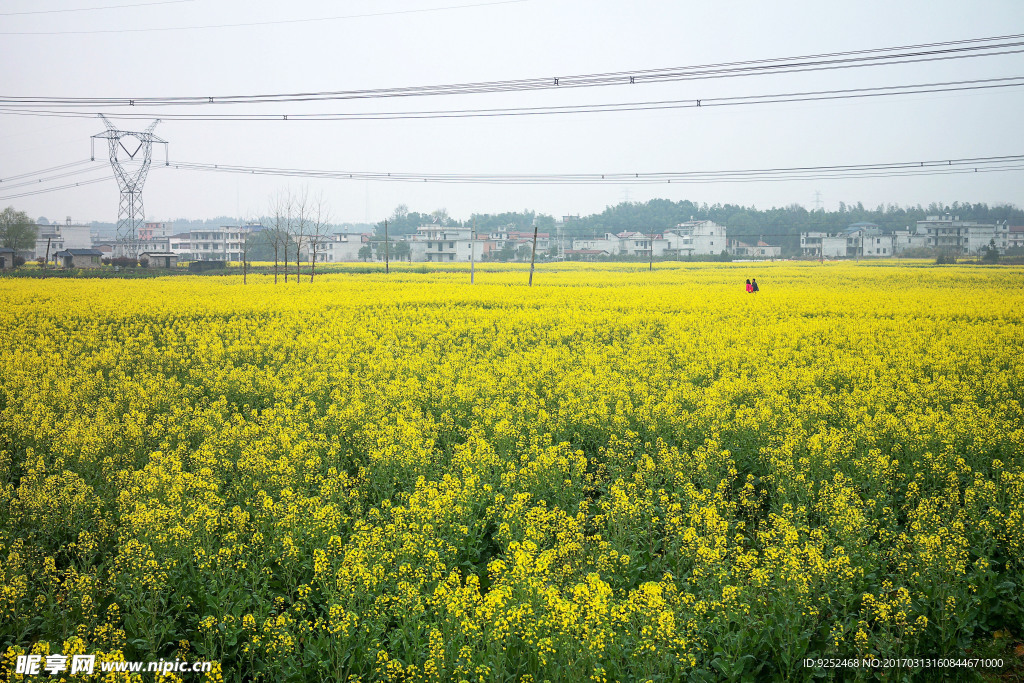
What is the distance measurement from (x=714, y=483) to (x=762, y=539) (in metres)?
1.55

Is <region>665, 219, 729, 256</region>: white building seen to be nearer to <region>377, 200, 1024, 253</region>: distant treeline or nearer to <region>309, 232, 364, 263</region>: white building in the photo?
<region>377, 200, 1024, 253</region>: distant treeline

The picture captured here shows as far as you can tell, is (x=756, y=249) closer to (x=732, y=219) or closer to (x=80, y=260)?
(x=732, y=219)

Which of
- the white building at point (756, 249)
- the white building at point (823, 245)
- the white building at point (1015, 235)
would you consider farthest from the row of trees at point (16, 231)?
the white building at point (1015, 235)

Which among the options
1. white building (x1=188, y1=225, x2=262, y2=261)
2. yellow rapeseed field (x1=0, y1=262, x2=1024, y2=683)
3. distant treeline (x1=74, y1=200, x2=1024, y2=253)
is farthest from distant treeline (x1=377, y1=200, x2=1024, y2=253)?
yellow rapeseed field (x1=0, y1=262, x2=1024, y2=683)

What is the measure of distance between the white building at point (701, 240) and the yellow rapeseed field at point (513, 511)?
108m

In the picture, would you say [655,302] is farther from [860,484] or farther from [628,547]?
[628,547]

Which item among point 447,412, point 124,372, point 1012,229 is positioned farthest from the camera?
point 1012,229

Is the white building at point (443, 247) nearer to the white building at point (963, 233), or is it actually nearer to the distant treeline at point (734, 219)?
the distant treeline at point (734, 219)

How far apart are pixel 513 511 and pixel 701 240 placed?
123 meters

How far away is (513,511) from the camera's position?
252 inches

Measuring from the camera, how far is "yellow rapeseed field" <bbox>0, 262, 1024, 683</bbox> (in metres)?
4.78

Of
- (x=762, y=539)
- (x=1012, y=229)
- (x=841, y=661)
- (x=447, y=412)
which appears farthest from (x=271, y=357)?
(x=1012, y=229)

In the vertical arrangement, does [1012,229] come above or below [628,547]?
above

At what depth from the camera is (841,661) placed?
4797 millimetres
